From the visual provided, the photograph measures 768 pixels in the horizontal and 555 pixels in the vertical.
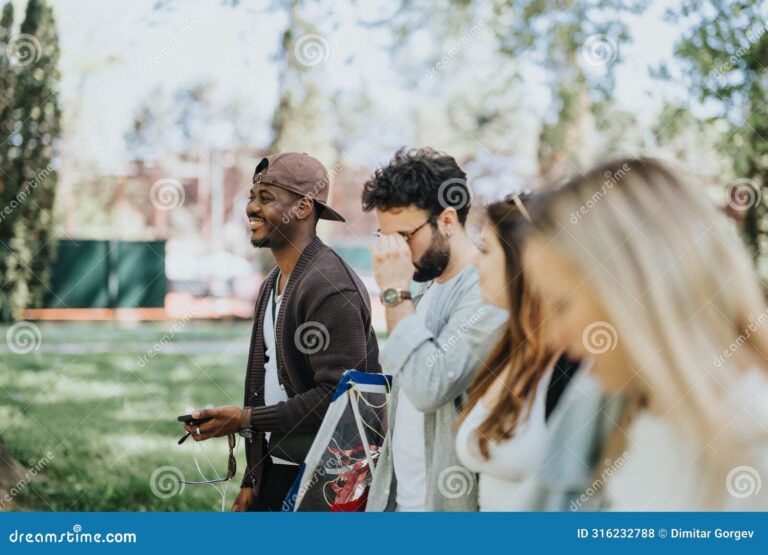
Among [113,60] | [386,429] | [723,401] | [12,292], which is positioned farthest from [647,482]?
[12,292]

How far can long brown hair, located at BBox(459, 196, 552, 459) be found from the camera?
95.3 inches

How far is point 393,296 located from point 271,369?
691 mm

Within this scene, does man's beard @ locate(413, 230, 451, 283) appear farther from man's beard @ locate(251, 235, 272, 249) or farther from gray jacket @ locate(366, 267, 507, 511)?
man's beard @ locate(251, 235, 272, 249)

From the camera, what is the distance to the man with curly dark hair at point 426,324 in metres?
2.51

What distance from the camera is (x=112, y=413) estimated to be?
635cm

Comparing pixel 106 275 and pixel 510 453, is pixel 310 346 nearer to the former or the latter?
pixel 510 453

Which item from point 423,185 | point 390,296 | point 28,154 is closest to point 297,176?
point 423,185

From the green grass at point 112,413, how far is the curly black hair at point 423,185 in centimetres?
198

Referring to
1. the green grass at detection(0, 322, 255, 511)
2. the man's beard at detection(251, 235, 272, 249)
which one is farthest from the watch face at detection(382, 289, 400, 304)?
the green grass at detection(0, 322, 255, 511)

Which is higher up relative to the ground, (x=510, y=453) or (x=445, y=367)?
(x=445, y=367)

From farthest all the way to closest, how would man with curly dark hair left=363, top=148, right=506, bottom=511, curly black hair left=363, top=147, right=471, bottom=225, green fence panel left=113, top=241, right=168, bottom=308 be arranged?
green fence panel left=113, top=241, right=168, bottom=308 < curly black hair left=363, top=147, right=471, bottom=225 < man with curly dark hair left=363, top=148, right=506, bottom=511

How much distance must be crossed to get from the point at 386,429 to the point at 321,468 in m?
0.24
